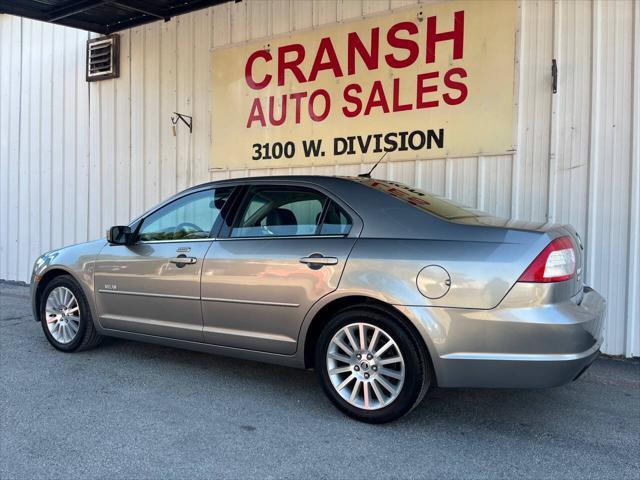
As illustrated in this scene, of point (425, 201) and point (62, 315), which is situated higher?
point (425, 201)

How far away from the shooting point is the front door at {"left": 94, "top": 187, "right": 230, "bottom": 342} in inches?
160

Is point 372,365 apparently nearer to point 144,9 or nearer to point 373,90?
point 373,90

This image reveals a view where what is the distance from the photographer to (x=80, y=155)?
8.91 metres

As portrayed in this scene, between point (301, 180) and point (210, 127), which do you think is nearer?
point (301, 180)

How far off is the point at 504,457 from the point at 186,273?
256cm

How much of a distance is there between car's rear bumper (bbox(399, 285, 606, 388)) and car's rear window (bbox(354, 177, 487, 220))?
2.32ft

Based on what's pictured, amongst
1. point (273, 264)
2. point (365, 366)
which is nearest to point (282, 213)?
point (273, 264)

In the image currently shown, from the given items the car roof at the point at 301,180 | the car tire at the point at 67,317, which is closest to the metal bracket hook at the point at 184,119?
the car tire at the point at 67,317

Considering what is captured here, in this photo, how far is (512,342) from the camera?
2918 mm

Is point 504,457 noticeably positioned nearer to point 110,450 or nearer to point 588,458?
point 588,458

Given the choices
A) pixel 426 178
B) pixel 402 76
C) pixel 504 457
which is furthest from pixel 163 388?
pixel 402 76

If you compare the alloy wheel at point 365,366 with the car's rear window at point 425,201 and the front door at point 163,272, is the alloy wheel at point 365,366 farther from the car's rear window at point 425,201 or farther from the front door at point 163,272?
the front door at point 163,272

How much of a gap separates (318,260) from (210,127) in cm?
476

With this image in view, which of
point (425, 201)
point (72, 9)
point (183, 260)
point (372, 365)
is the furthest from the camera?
point (72, 9)
